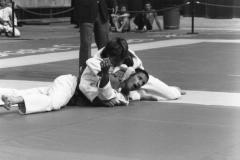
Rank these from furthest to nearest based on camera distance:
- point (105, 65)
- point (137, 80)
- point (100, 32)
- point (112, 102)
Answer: point (100, 32)
point (137, 80)
point (112, 102)
point (105, 65)

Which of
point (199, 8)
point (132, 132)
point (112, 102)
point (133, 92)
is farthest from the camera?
point (199, 8)

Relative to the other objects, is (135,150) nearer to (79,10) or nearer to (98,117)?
(98,117)

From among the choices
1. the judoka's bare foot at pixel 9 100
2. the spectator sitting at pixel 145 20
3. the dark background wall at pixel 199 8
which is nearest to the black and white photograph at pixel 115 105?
the judoka's bare foot at pixel 9 100

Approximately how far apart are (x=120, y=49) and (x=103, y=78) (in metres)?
0.39

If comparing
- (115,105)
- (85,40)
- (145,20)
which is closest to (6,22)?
(145,20)

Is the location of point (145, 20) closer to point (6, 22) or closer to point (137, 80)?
point (6, 22)

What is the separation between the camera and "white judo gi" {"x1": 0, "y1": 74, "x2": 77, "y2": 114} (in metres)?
7.84

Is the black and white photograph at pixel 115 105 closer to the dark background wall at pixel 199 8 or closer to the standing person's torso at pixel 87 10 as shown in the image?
the standing person's torso at pixel 87 10

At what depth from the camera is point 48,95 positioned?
8125 millimetres

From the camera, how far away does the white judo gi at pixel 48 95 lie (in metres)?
7.84

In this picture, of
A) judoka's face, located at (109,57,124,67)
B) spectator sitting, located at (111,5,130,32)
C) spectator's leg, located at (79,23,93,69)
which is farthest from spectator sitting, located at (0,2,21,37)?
judoka's face, located at (109,57,124,67)

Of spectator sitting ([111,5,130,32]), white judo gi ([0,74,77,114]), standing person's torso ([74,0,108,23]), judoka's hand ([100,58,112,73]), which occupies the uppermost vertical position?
standing person's torso ([74,0,108,23])

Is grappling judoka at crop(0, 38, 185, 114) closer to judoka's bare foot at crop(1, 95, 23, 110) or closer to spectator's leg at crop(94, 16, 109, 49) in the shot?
judoka's bare foot at crop(1, 95, 23, 110)

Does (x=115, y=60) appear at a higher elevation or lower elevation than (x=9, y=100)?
higher
